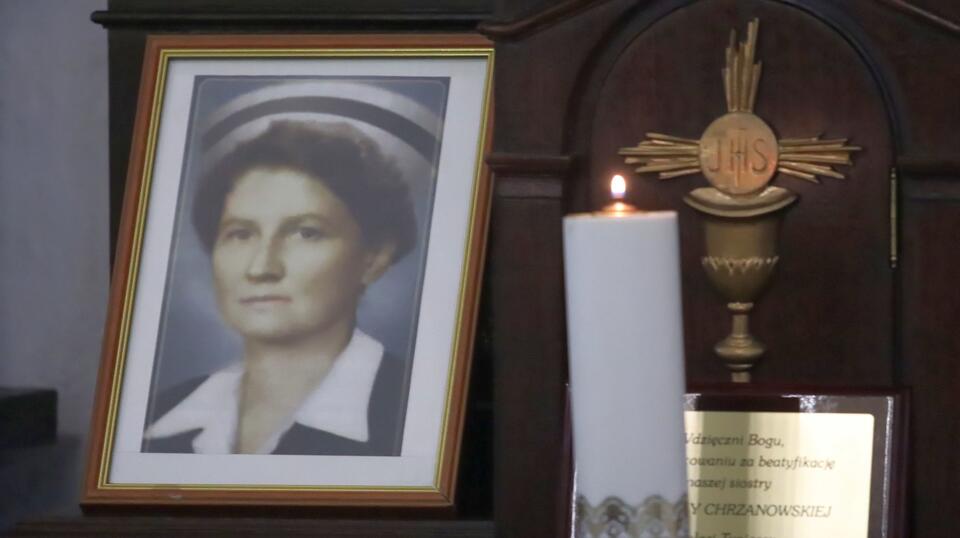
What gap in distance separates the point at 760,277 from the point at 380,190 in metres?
0.32

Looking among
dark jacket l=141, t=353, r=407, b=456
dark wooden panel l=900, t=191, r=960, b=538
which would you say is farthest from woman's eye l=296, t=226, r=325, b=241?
dark wooden panel l=900, t=191, r=960, b=538

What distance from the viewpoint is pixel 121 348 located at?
42.9 inches

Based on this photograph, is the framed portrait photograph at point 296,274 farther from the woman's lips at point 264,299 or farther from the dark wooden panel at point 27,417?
the dark wooden panel at point 27,417

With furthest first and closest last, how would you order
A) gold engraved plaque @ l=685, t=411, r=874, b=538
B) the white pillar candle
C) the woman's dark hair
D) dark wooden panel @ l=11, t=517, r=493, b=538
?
the woman's dark hair → dark wooden panel @ l=11, t=517, r=493, b=538 → gold engraved plaque @ l=685, t=411, r=874, b=538 → the white pillar candle

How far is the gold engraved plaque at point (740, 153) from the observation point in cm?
92

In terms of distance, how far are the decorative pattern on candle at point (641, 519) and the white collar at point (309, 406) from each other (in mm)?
309

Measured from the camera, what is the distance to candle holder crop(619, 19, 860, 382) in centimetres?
92

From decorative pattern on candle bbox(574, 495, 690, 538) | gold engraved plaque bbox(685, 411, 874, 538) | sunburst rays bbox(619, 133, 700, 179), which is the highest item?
sunburst rays bbox(619, 133, 700, 179)

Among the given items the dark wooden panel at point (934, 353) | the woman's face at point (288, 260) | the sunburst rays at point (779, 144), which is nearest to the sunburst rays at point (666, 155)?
the sunburst rays at point (779, 144)

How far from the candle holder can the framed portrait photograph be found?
21cm

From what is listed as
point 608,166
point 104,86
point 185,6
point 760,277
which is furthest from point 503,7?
point 104,86

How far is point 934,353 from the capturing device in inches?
35.2

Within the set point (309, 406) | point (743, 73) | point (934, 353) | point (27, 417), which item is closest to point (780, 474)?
point (934, 353)

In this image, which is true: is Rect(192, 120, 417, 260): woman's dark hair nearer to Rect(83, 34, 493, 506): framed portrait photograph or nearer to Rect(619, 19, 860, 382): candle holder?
Rect(83, 34, 493, 506): framed portrait photograph
